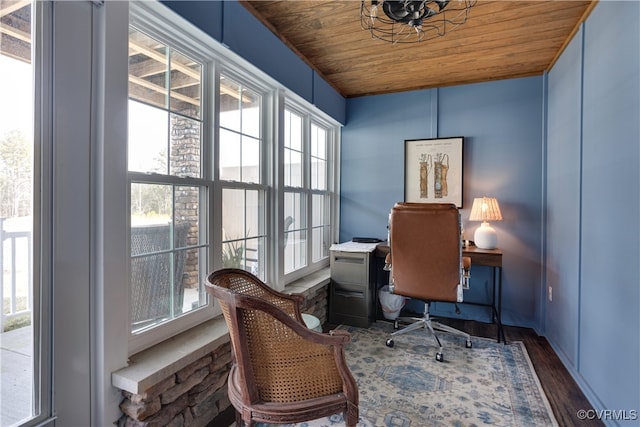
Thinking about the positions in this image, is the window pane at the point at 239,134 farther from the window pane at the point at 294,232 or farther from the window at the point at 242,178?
the window pane at the point at 294,232

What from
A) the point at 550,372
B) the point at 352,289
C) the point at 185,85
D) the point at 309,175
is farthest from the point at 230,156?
the point at 550,372

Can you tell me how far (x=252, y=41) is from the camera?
2152 mm

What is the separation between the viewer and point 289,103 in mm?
2908

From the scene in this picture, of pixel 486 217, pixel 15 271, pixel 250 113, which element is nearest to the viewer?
pixel 15 271

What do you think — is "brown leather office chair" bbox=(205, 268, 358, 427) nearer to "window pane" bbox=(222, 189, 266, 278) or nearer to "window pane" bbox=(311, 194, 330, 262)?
"window pane" bbox=(222, 189, 266, 278)

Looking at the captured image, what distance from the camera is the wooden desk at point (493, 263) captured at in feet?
9.39

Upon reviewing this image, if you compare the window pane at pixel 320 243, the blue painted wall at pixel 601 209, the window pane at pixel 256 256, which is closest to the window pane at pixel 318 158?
the window pane at pixel 320 243

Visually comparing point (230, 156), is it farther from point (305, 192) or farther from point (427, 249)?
point (427, 249)

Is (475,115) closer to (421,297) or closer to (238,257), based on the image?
(421,297)

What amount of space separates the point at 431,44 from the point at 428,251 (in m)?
1.77

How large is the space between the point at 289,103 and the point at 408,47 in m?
1.16

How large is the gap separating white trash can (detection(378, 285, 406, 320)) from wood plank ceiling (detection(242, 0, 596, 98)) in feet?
7.68

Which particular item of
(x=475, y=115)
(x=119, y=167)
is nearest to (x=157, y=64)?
(x=119, y=167)

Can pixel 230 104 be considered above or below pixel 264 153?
above
